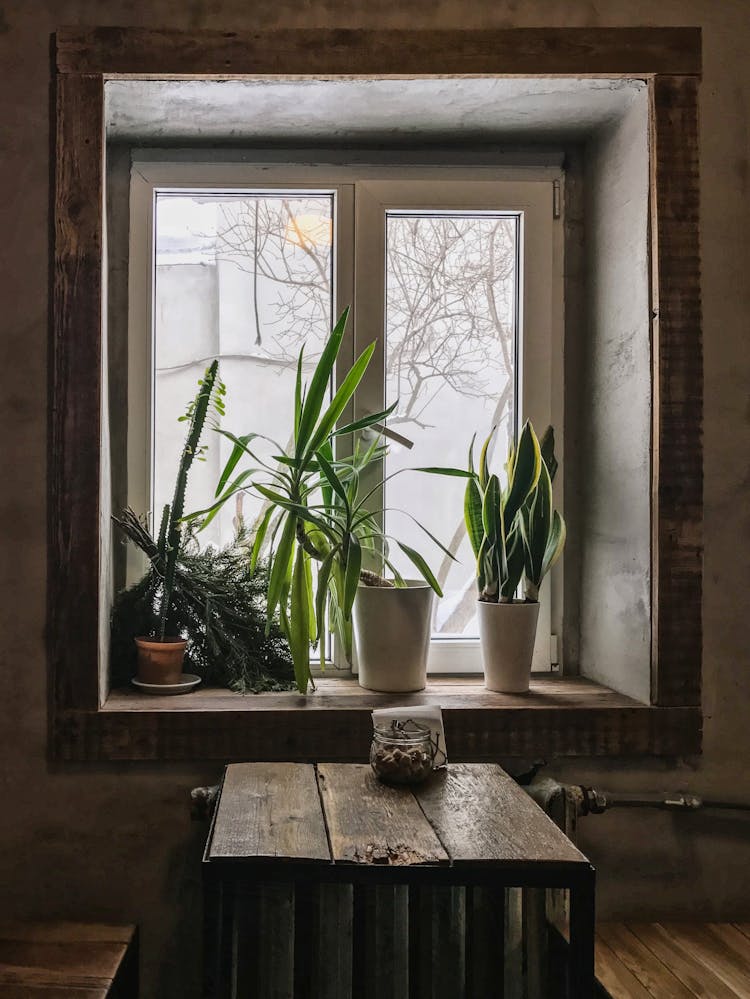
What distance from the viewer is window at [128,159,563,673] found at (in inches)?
89.3

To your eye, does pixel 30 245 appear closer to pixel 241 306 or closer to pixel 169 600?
pixel 241 306

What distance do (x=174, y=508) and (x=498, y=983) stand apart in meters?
1.20

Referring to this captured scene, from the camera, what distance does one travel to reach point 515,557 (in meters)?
2.07

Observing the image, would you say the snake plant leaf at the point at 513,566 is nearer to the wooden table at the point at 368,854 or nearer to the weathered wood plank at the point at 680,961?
the wooden table at the point at 368,854

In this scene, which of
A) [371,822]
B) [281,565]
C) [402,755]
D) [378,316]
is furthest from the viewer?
[378,316]

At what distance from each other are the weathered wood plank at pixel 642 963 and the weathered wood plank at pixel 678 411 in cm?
50

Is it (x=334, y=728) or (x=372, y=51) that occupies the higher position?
(x=372, y=51)

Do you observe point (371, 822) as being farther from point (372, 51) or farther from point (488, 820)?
point (372, 51)

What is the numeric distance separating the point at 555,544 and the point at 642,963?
2.96ft

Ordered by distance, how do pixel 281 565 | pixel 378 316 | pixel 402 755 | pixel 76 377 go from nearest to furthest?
pixel 402 755, pixel 76 377, pixel 281 565, pixel 378 316

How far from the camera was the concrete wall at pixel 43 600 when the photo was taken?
1.90 meters

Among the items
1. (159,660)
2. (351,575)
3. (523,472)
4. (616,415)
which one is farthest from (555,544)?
(159,660)

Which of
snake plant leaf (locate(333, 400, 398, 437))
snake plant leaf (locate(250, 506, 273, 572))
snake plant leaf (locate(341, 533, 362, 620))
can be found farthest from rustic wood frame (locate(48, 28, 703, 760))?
snake plant leaf (locate(333, 400, 398, 437))

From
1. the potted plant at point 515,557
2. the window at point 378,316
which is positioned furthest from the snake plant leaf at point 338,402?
the potted plant at point 515,557
